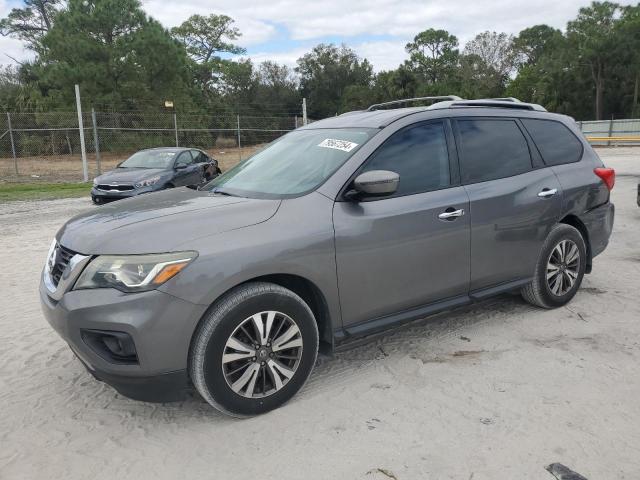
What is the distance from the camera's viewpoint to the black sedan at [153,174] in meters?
11.3

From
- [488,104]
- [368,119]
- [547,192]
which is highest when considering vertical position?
[488,104]

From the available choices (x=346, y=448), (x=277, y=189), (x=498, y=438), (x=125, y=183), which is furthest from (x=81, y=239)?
(x=125, y=183)

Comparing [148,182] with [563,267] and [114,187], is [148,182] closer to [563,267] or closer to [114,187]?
[114,187]

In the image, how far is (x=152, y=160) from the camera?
1282 centimetres

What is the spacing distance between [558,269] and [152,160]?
10.5 m

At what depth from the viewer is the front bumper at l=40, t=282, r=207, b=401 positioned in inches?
104

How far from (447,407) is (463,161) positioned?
1773 millimetres

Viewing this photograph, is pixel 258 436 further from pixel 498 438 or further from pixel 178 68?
pixel 178 68

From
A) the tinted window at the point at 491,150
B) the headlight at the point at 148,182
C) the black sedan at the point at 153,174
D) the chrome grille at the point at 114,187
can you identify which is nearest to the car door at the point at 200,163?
the black sedan at the point at 153,174

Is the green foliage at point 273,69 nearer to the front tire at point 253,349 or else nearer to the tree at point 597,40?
the tree at point 597,40

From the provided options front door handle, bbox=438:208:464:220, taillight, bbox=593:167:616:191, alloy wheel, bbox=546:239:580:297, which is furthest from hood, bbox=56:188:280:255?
taillight, bbox=593:167:616:191

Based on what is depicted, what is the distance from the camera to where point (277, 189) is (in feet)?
11.3

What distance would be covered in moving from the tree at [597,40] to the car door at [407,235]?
5488 centimetres

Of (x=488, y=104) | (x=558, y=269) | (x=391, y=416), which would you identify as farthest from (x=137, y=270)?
(x=558, y=269)
